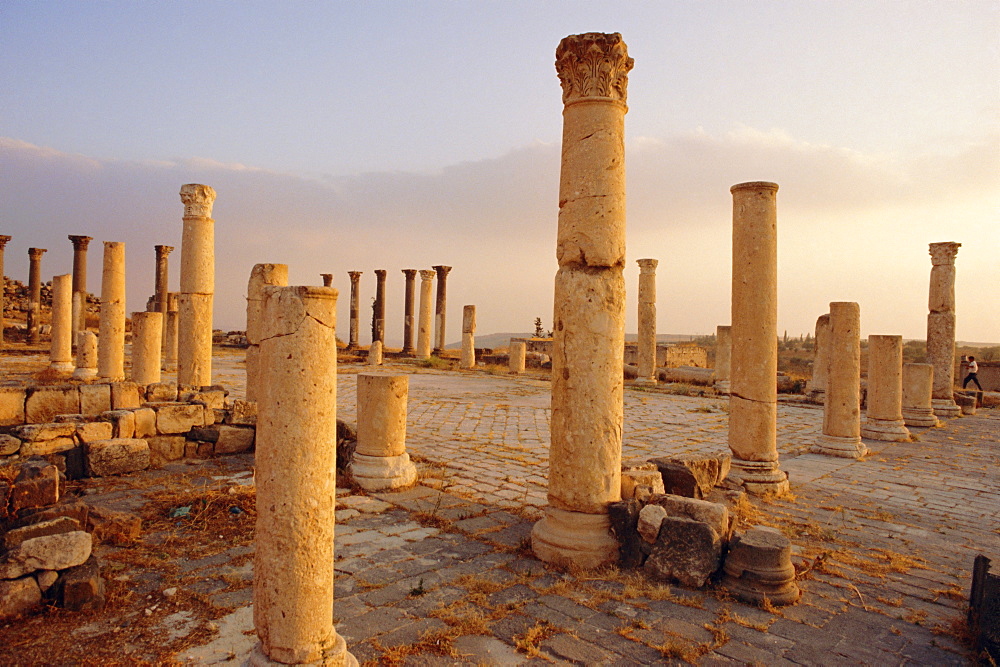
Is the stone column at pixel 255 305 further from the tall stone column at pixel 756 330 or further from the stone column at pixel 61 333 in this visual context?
the stone column at pixel 61 333

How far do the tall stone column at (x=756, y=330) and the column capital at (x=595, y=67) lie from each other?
3412mm

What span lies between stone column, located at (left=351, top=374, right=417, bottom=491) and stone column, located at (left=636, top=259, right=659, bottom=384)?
1651cm

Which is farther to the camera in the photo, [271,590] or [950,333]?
[950,333]

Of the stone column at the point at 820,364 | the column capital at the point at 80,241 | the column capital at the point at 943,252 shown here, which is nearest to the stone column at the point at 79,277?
the column capital at the point at 80,241

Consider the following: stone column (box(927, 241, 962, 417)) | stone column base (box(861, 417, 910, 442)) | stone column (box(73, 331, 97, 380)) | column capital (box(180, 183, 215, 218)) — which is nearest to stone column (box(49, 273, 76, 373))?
stone column (box(73, 331, 97, 380))

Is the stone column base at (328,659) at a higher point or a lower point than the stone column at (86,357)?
lower

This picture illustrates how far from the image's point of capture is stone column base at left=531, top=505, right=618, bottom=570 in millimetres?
5262

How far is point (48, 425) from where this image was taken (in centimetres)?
787

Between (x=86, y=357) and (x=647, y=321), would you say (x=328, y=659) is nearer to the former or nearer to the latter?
(x=86, y=357)

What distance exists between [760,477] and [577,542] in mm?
3766

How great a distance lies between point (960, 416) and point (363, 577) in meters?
18.8

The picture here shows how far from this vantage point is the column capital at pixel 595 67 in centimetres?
547

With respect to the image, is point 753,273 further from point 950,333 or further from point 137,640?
point 950,333

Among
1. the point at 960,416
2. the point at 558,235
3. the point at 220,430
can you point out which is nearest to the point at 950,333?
the point at 960,416
